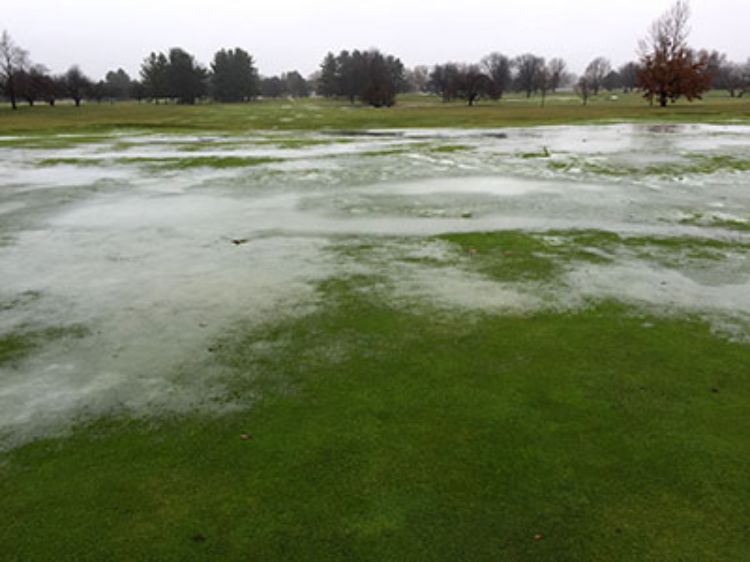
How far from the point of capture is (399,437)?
17.0 feet

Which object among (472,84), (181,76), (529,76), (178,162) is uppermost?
(529,76)

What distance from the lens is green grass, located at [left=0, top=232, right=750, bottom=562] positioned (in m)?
4.01

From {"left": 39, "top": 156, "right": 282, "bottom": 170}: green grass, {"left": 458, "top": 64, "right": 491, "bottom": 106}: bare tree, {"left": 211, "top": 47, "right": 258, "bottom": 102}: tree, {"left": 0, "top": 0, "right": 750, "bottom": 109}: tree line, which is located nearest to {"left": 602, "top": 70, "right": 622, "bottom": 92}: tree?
{"left": 0, "top": 0, "right": 750, "bottom": 109}: tree line

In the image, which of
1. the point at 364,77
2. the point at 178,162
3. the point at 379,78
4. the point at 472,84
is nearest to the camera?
the point at 178,162

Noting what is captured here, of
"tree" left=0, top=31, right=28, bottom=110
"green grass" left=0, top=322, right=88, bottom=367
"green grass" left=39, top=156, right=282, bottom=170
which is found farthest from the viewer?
"tree" left=0, top=31, right=28, bottom=110

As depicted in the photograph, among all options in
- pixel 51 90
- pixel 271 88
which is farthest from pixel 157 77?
pixel 271 88

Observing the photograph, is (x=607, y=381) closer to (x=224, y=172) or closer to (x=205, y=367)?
(x=205, y=367)

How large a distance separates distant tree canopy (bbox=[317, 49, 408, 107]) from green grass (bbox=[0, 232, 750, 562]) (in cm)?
9840

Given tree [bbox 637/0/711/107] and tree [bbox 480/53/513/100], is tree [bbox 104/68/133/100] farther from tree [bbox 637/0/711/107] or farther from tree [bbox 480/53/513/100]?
tree [bbox 637/0/711/107]

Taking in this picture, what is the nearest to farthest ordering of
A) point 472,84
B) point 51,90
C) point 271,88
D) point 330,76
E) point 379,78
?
1. point 472,84
2. point 51,90
3. point 379,78
4. point 330,76
5. point 271,88

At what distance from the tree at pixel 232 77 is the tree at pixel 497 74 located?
54.6m

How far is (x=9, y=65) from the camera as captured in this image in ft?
321

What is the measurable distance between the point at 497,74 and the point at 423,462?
13776 centimetres

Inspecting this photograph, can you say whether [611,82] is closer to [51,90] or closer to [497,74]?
[497,74]
